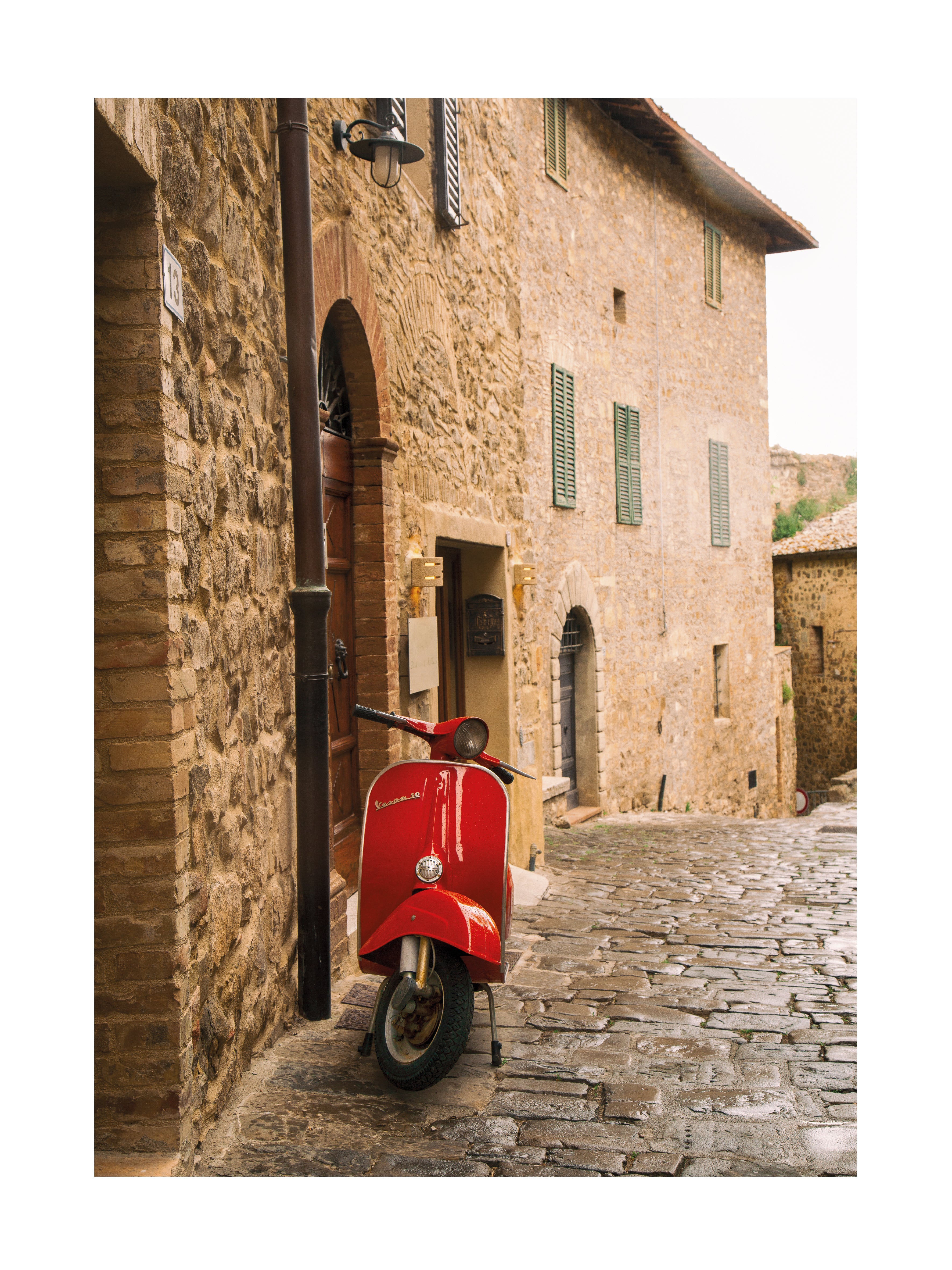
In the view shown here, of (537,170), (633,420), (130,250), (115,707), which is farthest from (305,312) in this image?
(633,420)

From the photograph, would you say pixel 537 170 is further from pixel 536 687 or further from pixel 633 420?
pixel 536 687

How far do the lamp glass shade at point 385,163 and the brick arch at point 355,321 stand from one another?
0.80 feet

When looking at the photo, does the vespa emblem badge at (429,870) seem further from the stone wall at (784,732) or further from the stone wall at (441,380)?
the stone wall at (784,732)

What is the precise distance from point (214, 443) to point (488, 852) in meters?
1.56

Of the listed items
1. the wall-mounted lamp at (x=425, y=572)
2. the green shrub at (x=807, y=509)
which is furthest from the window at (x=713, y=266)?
the green shrub at (x=807, y=509)

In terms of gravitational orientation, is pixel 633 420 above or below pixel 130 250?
above

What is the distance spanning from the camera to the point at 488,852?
339 centimetres

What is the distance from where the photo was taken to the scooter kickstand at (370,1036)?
309cm

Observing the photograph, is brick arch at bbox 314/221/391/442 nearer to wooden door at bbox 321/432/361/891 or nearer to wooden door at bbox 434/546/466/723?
wooden door at bbox 321/432/361/891

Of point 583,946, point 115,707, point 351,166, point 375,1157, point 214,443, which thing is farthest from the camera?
point 583,946

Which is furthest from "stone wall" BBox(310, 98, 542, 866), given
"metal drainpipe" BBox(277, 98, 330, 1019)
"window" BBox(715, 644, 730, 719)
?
"window" BBox(715, 644, 730, 719)

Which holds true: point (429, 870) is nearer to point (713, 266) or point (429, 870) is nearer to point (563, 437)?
point (563, 437)

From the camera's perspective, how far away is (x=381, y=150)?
4.32 m

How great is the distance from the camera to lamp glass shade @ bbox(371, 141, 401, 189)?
170 inches
